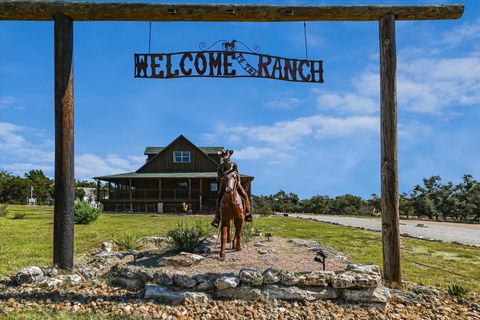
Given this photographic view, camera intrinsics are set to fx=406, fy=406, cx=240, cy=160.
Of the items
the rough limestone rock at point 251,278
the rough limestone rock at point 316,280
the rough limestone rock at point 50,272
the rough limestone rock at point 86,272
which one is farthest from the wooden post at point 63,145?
the rough limestone rock at point 316,280

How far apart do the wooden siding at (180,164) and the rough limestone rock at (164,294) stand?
29.7 meters

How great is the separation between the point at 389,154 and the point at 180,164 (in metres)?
30.1

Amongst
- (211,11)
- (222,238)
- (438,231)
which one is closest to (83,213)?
(222,238)

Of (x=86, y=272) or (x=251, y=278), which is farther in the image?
(x=86, y=272)

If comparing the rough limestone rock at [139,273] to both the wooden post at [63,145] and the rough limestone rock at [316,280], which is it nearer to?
the wooden post at [63,145]

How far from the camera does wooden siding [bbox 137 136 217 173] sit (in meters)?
35.7

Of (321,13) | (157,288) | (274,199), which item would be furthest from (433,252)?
(274,199)

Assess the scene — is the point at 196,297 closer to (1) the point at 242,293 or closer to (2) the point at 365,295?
(1) the point at 242,293

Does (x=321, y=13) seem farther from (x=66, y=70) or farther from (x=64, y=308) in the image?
(x=64, y=308)

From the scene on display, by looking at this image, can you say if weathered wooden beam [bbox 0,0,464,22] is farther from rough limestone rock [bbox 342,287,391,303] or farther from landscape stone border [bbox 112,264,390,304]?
rough limestone rock [bbox 342,287,391,303]

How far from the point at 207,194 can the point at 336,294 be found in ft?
98.7

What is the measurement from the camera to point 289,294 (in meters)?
5.90

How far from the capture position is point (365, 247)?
12.7m

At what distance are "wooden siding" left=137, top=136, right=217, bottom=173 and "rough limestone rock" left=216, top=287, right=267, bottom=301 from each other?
2986 cm
